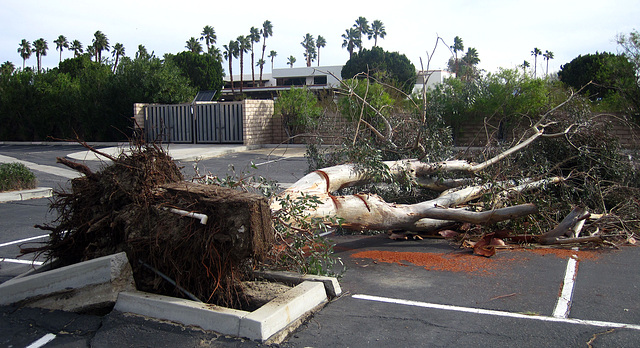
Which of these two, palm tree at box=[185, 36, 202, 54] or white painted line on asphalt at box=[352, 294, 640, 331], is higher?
palm tree at box=[185, 36, 202, 54]

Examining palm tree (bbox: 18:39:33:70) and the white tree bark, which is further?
palm tree (bbox: 18:39:33:70)

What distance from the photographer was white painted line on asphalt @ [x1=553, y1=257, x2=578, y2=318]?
4520 mm

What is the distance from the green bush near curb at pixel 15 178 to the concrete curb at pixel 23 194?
1.05ft

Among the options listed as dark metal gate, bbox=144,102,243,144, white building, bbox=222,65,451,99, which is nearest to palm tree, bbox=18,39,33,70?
white building, bbox=222,65,451,99

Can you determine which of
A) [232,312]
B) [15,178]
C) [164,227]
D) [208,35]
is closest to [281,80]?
[208,35]

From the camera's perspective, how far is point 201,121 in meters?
25.9

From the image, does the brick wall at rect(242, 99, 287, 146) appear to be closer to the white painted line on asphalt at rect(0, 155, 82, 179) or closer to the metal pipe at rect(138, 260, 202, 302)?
the white painted line on asphalt at rect(0, 155, 82, 179)

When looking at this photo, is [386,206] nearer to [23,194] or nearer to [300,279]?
[300,279]

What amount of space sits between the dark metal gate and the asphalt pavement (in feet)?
60.6

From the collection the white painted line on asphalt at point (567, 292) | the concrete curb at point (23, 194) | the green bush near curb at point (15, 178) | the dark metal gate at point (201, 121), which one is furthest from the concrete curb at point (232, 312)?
the dark metal gate at point (201, 121)

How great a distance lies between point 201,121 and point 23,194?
1488cm

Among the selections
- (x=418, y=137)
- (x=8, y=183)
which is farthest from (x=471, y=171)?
(x=8, y=183)

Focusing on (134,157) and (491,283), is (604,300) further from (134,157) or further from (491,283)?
(134,157)

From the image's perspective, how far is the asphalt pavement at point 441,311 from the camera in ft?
12.9
